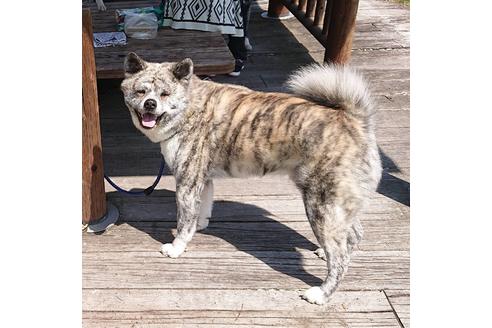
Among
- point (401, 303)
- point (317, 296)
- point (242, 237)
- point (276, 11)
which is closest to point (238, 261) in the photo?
point (242, 237)

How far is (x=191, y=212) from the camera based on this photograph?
2873mm

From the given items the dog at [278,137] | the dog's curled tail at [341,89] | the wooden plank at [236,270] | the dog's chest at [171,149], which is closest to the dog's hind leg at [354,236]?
the dog at [278,137]

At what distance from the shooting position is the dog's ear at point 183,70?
2.61 metres

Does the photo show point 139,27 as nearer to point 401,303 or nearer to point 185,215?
point 185,215

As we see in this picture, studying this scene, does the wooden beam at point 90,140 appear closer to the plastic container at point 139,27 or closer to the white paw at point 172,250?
the white paw at point 172,250

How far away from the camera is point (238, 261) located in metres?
2.88

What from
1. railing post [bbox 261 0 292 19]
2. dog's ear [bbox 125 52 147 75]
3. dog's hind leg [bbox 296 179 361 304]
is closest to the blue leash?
dog's ear [bbox 125 52 147 75]

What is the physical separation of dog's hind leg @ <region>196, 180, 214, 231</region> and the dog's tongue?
0.61 m

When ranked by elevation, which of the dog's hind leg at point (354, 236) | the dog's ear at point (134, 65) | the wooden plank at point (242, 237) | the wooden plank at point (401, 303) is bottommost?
the wooden plank at point (242, 237)

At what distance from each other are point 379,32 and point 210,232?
16.2 feet

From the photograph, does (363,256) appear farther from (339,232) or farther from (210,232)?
(210,232)

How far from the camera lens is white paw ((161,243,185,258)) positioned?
114 inches

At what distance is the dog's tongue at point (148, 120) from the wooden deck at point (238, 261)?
2.64ft

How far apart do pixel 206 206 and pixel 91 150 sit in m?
0.77
